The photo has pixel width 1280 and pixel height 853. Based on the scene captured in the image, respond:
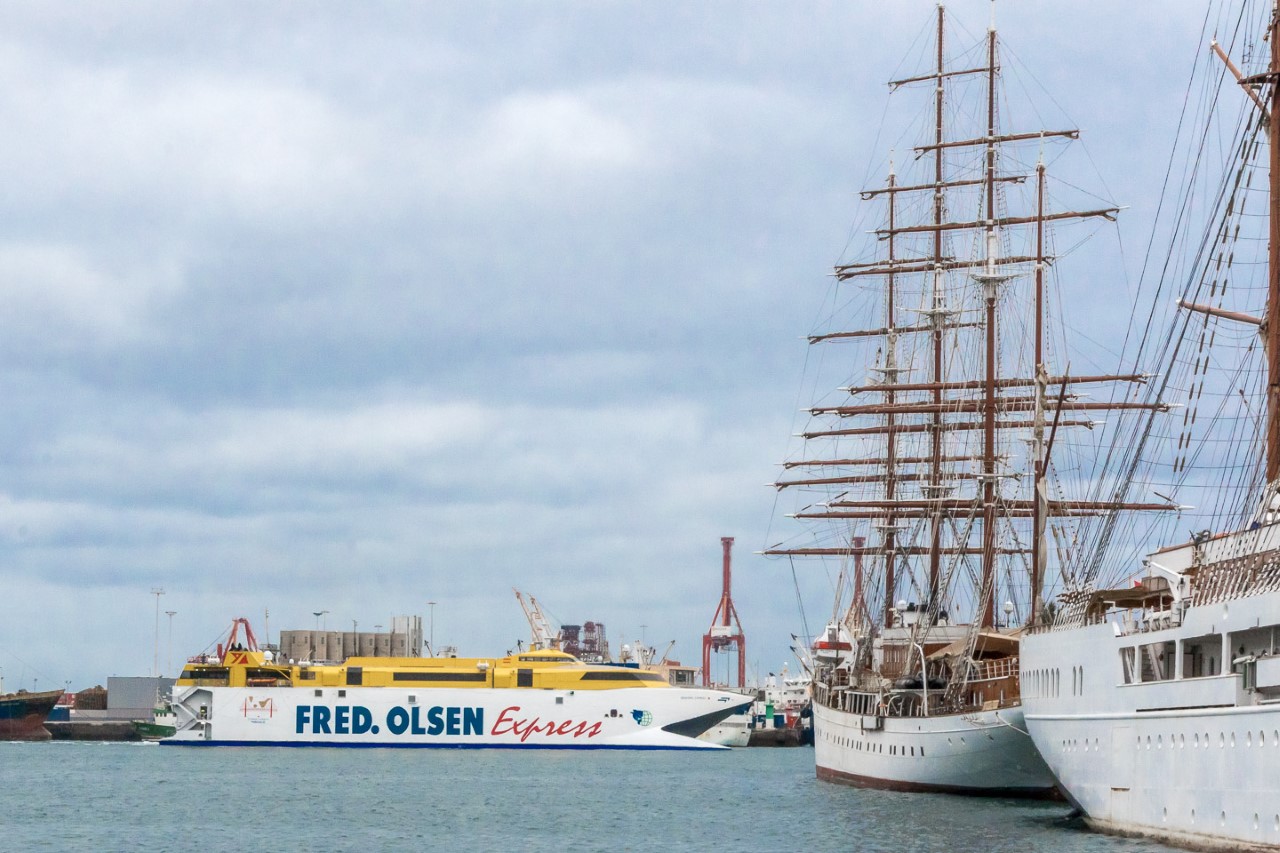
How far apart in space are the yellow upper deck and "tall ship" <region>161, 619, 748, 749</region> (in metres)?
0.07

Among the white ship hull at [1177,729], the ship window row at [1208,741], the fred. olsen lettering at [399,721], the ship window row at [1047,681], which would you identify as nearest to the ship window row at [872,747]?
the ship window row at [1047,681]

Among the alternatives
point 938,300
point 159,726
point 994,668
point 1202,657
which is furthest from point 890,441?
point 159,726

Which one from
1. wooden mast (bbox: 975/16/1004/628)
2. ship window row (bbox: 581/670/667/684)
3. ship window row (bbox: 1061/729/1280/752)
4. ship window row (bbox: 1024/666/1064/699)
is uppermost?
wooden mast (bbox: 975/16/1004/628)

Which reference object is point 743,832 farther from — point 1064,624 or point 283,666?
point 283,666

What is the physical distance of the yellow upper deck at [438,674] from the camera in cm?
13275

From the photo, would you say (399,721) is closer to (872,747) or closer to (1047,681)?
(872,747)

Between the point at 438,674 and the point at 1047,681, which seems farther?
the point at 438,674

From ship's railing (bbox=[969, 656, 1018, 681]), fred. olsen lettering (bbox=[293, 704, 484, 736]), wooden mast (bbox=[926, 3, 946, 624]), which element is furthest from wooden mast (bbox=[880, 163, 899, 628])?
fred. olsen lettering (bbox=[293, 704, 484, 736])

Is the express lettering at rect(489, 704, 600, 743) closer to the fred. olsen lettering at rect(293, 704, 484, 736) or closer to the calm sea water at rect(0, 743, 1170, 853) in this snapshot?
the fred. olsen lettering at rect(293, 704, 484, 736)

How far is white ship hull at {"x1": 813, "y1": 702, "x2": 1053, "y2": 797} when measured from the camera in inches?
2437

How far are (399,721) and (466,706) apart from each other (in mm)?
5055

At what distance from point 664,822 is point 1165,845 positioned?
2593 centimetres

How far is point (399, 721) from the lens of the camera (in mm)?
132250

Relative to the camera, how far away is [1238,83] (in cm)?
4772
